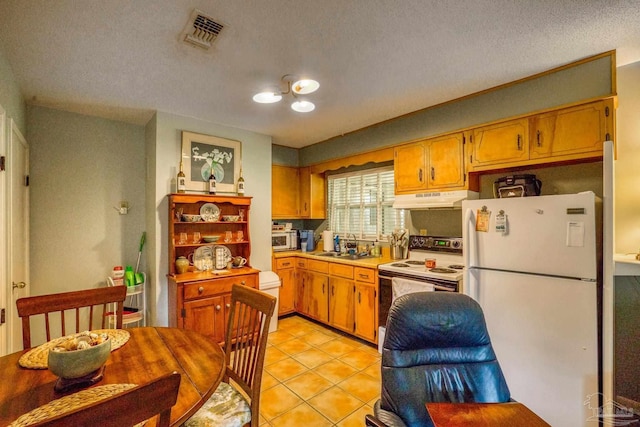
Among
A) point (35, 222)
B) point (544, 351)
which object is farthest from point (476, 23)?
point (35, 222)

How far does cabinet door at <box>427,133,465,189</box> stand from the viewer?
280cm

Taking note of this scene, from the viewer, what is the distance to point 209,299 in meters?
2.98

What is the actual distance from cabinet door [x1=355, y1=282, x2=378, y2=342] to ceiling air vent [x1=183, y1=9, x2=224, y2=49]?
8.73 feet

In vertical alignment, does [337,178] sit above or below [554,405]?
above

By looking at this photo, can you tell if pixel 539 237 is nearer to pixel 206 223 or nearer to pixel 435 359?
pixel 435 359

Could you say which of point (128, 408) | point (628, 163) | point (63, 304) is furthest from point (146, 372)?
point (628, 163)

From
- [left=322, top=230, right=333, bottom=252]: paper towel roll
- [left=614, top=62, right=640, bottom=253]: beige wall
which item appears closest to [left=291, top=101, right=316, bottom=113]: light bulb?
[left=322, top=230, right=333, bottom=252]: paper towel roll

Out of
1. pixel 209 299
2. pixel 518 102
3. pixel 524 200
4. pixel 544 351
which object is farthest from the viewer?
pixel 209 299

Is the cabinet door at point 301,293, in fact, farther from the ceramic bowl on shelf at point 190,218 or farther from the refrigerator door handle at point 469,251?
the refrigerator door handle at point 469,251

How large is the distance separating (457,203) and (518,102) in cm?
98

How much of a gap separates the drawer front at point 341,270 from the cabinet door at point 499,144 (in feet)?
5.60

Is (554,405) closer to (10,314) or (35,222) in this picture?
(10,314)

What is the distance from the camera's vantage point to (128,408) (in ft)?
2.29

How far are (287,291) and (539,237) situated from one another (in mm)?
3095
